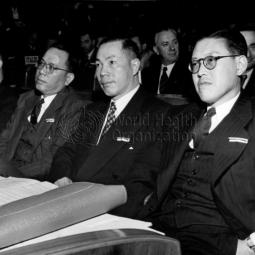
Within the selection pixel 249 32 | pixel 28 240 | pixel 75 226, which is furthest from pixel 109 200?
pixel 249 32

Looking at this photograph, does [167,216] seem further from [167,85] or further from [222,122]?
[167,85]

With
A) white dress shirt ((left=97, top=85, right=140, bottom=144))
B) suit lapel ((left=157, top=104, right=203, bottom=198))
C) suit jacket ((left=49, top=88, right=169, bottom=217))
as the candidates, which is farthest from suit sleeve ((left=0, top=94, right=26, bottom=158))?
suit lapel ((left=157, top=104, right=203, bottom=198))

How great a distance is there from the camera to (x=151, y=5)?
312 inches

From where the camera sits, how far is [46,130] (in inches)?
104

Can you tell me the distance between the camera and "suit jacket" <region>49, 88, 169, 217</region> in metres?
1.99

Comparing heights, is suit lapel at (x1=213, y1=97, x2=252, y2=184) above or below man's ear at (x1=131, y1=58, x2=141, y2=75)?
below

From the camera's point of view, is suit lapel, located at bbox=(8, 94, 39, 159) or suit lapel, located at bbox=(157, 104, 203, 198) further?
suit lapel, located at bbox=(8, 94, 39, 159)

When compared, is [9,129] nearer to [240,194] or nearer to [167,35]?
[240,194]

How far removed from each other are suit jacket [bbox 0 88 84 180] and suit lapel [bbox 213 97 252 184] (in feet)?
3.87

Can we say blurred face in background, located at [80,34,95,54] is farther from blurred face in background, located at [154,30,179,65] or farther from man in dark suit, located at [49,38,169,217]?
man in dark suit, located at [49,38,169,217]

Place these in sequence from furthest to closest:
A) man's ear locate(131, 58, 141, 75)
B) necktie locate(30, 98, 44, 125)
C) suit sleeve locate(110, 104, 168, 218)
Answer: necktie locate(30, 98, 44, 125) < man's ear locate(131, 58, 141, 75) < suit sleeve locate(110, 104, 168, 218)

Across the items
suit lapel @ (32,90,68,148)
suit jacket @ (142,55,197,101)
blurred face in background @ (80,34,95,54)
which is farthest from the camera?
blurred face in background @ (80,34,95,54)

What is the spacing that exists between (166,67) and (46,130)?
220 centimetres

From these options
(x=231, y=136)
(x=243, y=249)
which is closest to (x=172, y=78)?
(x=231, y=136)
